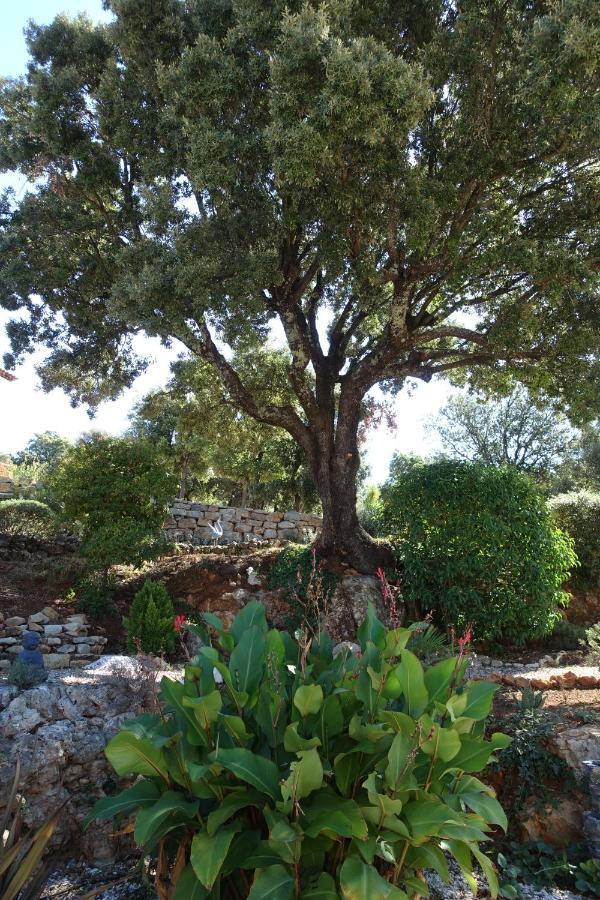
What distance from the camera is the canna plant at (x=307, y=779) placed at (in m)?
2.24

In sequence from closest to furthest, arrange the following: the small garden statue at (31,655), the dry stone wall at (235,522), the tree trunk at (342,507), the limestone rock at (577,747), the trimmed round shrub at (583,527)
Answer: the limestone rock at (577,747) → the small garden statue at (31,655) → the tree trunk at (342,507) → the trimmed round shrub at (583,527) → the dry stone wall at (235,522)

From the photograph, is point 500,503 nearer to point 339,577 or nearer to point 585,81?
point 339,577

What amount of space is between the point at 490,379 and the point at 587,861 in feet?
32.3

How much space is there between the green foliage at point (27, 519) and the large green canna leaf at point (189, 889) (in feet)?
34.3

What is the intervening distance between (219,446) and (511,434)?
14.5 meters

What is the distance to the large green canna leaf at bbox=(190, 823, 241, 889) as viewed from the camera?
2139 millimetres

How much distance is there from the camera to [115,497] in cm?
968

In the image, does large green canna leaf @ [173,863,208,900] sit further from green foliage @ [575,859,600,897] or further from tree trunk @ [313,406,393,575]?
tree trunk @ [313,406,393,575]

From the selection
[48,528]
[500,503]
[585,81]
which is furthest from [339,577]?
[585,81]

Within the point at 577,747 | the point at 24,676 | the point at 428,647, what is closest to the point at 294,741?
the point at 577,747

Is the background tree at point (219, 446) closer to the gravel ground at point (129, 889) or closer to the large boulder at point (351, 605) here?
the large boulder at point (351, 605)

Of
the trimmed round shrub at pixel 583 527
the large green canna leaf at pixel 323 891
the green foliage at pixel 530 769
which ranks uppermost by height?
the trimmed round shrub at pixel 583 527

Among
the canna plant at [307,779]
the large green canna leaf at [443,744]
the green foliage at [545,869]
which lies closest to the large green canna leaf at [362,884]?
the canna plant at [307,779]

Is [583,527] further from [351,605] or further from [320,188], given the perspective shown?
[320,188]
